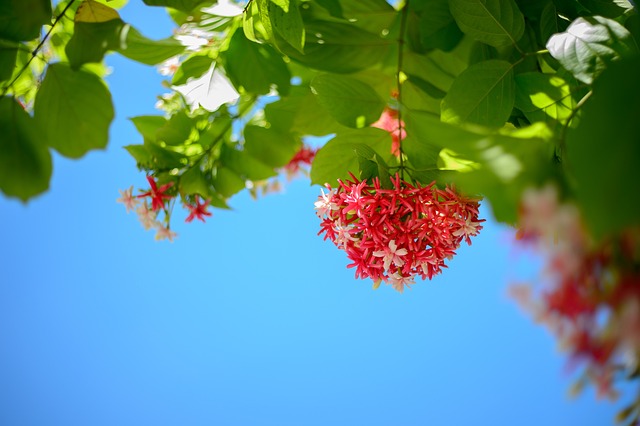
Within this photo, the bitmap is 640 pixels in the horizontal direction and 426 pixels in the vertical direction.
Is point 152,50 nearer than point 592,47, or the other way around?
point 592,47

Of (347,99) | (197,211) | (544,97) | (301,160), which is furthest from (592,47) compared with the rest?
(301,160)

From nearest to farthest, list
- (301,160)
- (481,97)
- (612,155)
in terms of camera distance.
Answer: (612,155) → (481,97) → (301,160)

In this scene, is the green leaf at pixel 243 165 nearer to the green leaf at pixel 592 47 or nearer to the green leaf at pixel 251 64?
the green leaf at pixel 251 64

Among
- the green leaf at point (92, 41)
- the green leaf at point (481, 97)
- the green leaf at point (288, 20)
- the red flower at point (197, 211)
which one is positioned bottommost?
the green leaf at point (92, 41)

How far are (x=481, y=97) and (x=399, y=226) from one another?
9 centimetres

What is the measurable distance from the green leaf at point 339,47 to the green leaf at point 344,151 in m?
0.06

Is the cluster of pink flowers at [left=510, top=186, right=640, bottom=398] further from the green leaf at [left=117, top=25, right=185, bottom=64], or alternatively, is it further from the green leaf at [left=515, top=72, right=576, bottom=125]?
the green leaf at [left=117, top=25, right=185, bottom=64]

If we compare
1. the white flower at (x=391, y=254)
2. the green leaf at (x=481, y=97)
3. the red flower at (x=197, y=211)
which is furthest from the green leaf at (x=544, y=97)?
the red flower at (x=197, y=211)

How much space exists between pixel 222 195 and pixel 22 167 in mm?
306

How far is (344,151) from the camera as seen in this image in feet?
1.45

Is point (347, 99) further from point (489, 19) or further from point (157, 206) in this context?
point (157, 206)

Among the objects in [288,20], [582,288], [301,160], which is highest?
[301,160]

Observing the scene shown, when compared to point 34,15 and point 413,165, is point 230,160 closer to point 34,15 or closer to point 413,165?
point 413,165

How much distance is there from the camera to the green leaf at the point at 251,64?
0.43m
